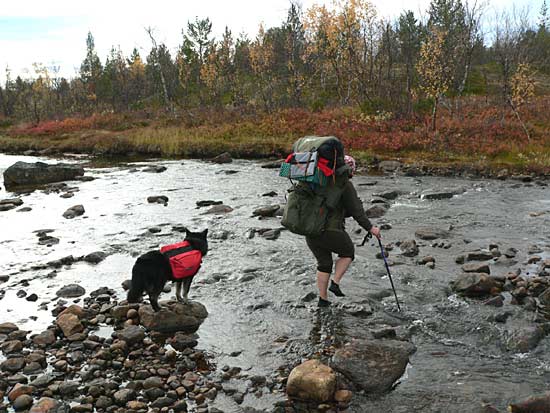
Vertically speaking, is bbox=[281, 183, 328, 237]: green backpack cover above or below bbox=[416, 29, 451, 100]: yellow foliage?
below

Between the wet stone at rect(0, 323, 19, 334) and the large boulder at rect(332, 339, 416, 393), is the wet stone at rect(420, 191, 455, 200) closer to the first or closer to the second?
the large boulder at rect(332, 339, 416, 393)

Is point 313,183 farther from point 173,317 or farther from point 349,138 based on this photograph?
point 349,138

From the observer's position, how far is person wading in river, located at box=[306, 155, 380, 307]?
799 cm

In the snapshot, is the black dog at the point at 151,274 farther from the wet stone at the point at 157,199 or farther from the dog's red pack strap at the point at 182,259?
the wet stone at the point at 157,199

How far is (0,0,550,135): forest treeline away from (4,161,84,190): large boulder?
23.2 metres

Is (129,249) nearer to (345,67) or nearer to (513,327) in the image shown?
(513,327)

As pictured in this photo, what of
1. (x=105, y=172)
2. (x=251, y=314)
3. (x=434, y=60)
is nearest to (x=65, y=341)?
(x=251, y=314)

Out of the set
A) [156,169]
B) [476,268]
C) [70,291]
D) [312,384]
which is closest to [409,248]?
[476,268]

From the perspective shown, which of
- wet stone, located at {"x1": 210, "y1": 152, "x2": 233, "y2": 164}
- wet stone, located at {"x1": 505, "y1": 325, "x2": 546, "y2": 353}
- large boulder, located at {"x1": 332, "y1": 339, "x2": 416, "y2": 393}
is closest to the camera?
large boulder, located at {"x1": 332, "y1": 339, "x2": 416, "y2": 393}

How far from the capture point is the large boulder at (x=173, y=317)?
8273mm

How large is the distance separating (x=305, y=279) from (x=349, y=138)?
2387cm

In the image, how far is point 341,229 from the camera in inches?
330

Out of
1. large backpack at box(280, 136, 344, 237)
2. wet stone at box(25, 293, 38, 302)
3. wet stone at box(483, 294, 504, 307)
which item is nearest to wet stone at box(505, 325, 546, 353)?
wet stone at box(483, 294, 504, 307)

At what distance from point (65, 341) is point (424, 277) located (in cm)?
743
